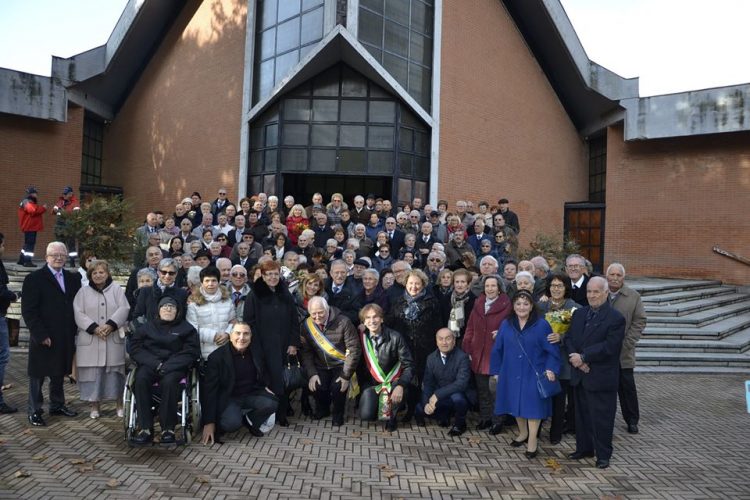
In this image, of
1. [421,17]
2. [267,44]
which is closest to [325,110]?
[267,44]

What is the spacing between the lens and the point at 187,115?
701 inches

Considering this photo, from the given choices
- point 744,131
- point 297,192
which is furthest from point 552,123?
point 297,192

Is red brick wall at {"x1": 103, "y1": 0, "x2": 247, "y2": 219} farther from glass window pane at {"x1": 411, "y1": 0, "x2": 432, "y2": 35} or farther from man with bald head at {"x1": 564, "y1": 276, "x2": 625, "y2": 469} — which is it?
man with bald head at {"x1": 564, "y1": 276, "x2": 625, "y2": 469}

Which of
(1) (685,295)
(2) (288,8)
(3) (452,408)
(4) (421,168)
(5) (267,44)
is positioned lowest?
(3) (452,408)

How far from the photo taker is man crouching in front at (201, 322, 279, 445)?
5.54 meters

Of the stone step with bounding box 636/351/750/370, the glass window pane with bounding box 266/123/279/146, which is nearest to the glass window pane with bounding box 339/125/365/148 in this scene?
the glass window pane with bounding box 266/123/279/146

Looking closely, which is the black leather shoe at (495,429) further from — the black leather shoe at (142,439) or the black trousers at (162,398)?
the black leather shoe at (142,439)

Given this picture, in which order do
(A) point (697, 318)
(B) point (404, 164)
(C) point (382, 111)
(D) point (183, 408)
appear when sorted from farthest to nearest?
(B) point (404, 164), (C) point (382, 111), (A) point (697, 318), (D) point (183, 408)

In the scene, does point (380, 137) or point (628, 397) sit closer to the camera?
point (628, 397)

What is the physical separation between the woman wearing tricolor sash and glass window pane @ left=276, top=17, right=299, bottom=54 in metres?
11.8

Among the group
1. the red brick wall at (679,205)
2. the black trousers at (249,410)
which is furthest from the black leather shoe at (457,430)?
the red brick wall at (679,205)

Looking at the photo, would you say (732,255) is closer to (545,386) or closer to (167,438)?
(545,386)

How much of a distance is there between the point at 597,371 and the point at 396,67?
12.7 metres

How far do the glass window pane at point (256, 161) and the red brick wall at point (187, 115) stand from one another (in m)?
0.46
